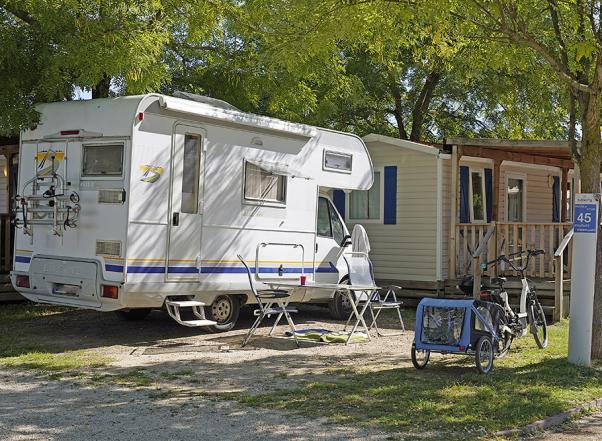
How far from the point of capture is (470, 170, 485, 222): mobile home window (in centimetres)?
1630

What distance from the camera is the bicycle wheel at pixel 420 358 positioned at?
27.7ft

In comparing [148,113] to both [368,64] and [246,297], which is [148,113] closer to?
[246,297]

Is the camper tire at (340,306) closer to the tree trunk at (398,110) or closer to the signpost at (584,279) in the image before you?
the signpost at (584,279)

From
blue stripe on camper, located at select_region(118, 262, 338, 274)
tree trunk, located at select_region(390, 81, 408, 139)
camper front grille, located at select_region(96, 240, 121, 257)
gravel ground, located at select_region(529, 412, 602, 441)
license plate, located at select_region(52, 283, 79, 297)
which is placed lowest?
gravel ground, located at select_region(529, 412, 602, 441)

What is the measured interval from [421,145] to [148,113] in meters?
6.65

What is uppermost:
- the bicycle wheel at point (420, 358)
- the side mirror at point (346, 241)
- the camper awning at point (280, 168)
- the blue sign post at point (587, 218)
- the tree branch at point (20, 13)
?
the tree branch at point (20, 13)

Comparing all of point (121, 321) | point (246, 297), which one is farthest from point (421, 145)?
point (121, 321)

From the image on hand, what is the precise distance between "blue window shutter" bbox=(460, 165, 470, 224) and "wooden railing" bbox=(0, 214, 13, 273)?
336 inches

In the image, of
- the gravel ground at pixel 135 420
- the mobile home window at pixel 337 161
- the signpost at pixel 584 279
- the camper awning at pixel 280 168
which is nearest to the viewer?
the gravel ground at pixel 135 420

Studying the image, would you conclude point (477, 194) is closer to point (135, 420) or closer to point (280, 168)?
point (280, 168)

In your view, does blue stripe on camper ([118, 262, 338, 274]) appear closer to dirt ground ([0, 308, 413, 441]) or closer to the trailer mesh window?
dirt ground ([0, 308, 413, 441])

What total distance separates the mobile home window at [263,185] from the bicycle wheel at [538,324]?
3935 mm

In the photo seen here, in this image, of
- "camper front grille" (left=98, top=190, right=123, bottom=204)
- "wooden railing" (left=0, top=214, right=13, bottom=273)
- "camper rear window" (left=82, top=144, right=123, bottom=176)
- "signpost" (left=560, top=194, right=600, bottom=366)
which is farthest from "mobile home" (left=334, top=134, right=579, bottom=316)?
"camper front grille" (left=98, top=190, right=123, bottom=204)

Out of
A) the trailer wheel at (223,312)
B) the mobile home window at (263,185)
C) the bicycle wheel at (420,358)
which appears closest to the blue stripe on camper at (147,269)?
the trailer wheel at (223,312)
